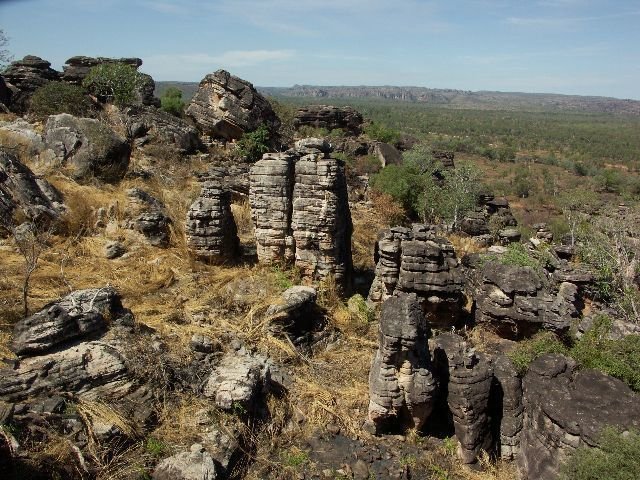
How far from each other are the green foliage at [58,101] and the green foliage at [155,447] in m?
16.5

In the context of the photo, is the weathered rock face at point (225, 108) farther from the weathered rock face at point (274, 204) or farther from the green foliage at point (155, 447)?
the green foliage at point (155, 447)

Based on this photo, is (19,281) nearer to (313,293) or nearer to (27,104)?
(313,293)

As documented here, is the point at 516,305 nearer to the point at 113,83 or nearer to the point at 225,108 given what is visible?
the point at 225,108

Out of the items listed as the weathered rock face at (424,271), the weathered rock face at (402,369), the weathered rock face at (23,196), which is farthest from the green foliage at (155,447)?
the weathered rock face at (23,196)

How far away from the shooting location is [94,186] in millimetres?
12906

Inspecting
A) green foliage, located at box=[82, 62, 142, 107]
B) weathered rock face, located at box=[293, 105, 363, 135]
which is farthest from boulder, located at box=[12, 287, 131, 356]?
weathered rock face, located at box=[293, 105, 363, 135]

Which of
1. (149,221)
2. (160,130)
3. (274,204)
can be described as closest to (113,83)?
(160,130)

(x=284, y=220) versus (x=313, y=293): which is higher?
(x=284, y=220)

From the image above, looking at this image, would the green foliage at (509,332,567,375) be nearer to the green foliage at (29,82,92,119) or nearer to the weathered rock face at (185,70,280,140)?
the weathered rock face at (185,70,280,140)

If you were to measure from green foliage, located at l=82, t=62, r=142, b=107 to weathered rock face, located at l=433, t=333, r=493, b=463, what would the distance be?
1988 cm

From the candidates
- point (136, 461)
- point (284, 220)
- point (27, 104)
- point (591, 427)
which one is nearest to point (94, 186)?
point (284, 220)

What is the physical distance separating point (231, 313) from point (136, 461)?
346 centimetres

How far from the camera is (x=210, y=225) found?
33.1 ft

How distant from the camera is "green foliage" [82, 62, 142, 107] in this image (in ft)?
70.1
